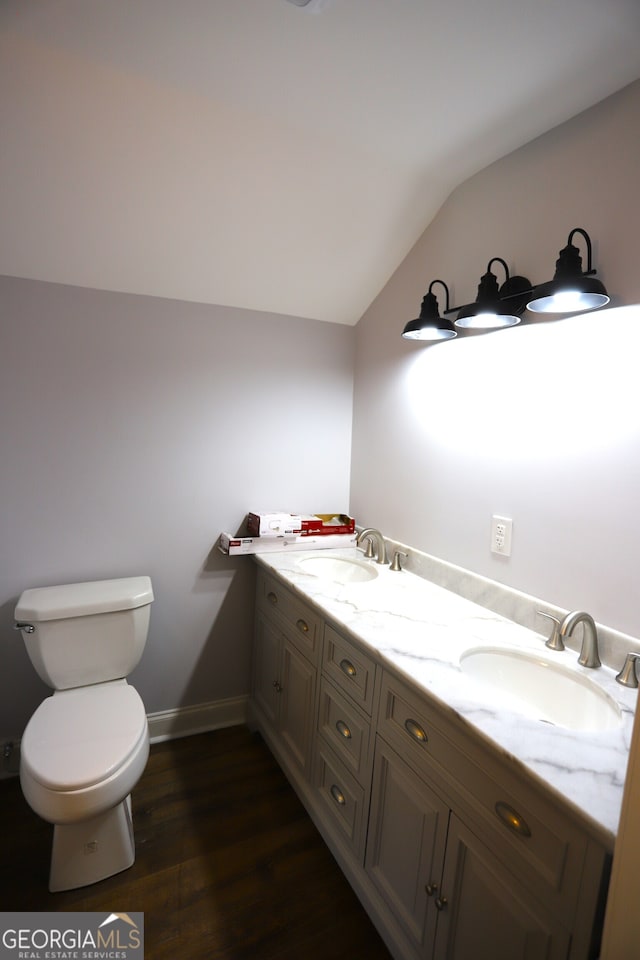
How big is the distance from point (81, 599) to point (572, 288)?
184 centimetres

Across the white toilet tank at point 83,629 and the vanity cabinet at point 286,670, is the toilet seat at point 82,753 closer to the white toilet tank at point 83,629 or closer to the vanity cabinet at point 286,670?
the white toilet tank at point 83,629

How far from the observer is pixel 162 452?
1.98 m

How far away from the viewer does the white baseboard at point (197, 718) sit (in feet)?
6.90

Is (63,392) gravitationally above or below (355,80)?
below

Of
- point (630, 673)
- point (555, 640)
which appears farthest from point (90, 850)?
point (630, 673)

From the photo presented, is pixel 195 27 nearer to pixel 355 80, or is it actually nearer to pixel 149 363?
pixel 355 80

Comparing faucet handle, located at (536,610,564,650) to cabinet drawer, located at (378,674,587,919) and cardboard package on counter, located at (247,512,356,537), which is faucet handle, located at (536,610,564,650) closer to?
cabinet drawer, located at (378,674,587,919)

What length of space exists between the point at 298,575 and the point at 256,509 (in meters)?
0.50

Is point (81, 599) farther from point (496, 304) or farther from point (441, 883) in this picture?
point (496, 304)

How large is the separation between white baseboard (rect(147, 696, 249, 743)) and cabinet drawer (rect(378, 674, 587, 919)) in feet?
4.27

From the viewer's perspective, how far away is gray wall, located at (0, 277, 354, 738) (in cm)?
177

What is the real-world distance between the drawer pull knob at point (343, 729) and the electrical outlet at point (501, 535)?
0.74 meters

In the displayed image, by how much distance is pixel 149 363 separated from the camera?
1.92m

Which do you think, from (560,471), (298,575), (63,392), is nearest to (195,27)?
(63,392)
